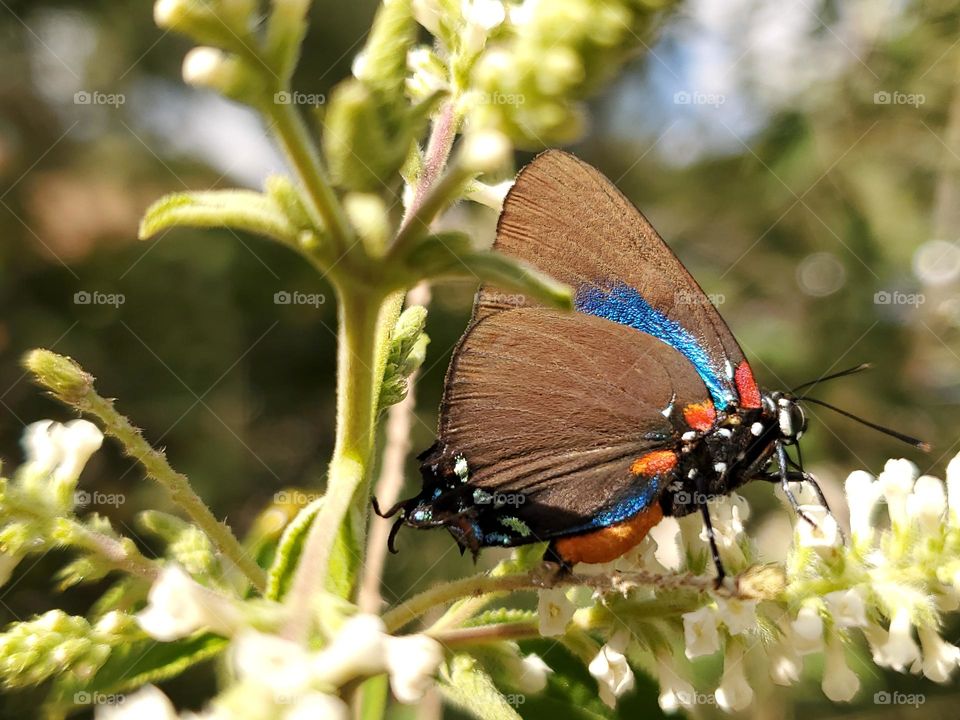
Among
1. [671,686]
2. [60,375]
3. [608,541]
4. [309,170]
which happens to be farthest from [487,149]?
[671,686]

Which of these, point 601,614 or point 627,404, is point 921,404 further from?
point 601,614

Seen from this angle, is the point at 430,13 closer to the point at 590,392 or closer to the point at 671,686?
the point at 590,392

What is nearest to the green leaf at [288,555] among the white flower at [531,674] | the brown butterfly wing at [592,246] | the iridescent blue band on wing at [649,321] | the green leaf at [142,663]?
the green leaf at [142,663]

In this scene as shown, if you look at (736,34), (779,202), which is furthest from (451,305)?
(736,34)

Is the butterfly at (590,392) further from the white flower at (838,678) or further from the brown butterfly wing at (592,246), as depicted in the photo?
the white flower at (838,678)

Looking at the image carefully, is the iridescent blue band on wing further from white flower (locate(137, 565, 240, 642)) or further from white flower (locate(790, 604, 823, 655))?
white flower (locate(137, 565, 240, 642))

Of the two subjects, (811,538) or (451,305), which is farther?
(451,305)
